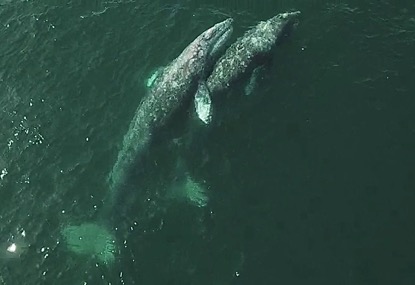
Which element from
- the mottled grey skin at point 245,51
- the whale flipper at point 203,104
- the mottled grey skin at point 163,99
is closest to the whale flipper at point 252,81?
the mottled grey skin at point 245,51

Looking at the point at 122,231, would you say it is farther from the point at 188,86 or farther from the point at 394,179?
the point at 394,179

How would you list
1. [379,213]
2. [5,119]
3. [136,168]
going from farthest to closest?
[5,119], [136,168], [379,213]

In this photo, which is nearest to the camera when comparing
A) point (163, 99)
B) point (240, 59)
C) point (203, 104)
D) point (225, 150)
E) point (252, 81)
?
point (225, 150)

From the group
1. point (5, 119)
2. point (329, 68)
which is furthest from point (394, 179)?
point (5, 119)

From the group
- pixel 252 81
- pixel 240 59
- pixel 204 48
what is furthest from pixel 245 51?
pixel 204 48

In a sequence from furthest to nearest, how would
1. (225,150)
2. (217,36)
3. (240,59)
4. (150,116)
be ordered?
(217,36) < (240,59) < (150,116) < (225,150)

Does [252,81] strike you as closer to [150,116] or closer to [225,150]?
[225,150]

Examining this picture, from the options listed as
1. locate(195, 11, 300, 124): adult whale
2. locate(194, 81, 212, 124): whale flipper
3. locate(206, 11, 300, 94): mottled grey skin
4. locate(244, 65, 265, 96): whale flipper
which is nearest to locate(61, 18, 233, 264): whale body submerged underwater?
locate(194, 81, 212, 124): whale flipper
